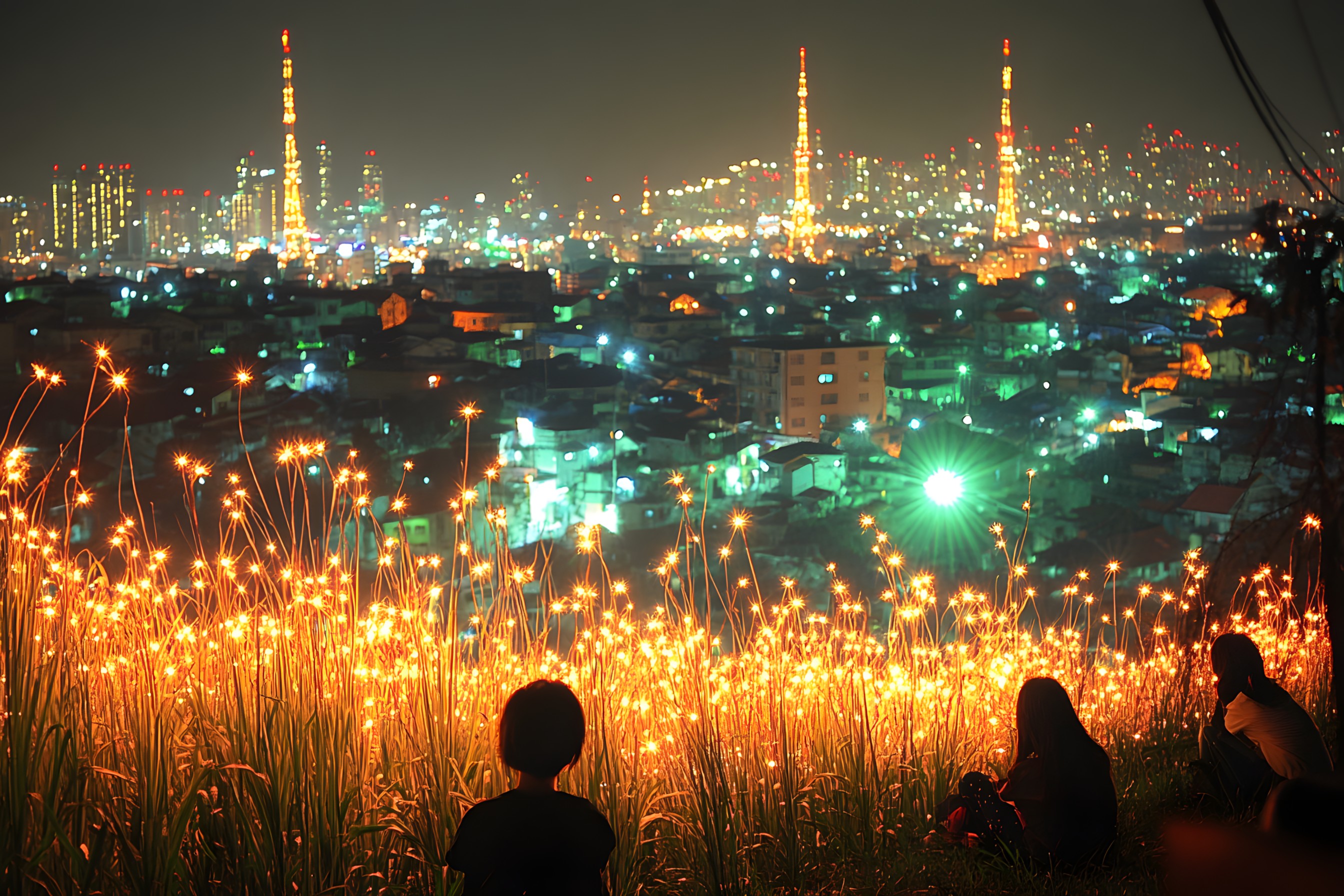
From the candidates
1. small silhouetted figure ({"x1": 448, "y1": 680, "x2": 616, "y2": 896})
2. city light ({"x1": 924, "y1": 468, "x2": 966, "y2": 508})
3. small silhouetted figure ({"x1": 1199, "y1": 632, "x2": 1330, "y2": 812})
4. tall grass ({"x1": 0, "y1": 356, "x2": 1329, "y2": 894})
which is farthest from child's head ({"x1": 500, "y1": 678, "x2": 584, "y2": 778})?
city light ({"x1": 924, "y1": 468, "x2": 966, "y2": 508})

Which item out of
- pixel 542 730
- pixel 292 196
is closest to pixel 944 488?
pixel 542 730

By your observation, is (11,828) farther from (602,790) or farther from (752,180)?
(752,180)

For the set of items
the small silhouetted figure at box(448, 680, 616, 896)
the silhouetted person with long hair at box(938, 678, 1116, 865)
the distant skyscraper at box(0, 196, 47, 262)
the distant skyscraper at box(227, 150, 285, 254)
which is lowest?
the silhouetted person with long hair at box(938, 678, 1116, 865)

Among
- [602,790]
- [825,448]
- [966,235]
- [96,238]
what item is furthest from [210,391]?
[966,235]

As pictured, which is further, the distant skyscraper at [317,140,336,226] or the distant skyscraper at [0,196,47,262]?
the distant skyscraper at [317,140,336,226]

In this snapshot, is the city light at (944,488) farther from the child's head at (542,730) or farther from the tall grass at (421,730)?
the child's head at (542,730)

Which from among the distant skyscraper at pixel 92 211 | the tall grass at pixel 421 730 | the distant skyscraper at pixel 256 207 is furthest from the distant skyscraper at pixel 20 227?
the tall grass at pixel 421 730

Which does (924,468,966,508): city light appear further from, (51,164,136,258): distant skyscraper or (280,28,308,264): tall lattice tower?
(51,164,136,258): distant skyscraper
